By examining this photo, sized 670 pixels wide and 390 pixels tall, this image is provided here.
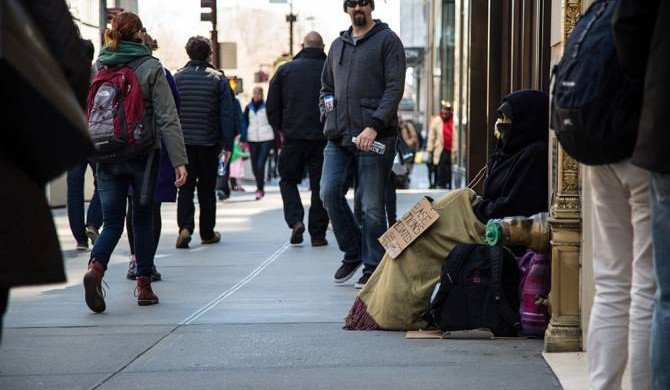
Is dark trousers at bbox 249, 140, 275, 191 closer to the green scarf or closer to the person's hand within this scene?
the person's hand

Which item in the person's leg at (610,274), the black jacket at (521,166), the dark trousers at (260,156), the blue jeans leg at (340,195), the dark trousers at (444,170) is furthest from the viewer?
the dark trousers at (444,170)

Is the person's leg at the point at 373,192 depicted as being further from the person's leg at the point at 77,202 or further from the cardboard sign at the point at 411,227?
the person's leg at the point at 77,202

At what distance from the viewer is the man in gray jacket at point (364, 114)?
8.99 m

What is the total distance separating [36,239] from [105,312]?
5321 mm

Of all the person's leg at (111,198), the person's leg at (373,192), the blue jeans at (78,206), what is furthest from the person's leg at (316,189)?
the person's leg at (111,198)

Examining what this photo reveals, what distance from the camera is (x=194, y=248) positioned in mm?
12758

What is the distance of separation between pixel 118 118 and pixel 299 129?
15.3ft

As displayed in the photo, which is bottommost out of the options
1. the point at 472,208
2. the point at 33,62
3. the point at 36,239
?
the point at 472,208

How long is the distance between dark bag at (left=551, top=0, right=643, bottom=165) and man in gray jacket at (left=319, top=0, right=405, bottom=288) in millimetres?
4677

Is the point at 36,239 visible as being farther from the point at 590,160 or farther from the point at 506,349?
the point at 506,349

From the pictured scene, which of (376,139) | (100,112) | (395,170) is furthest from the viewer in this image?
(395,170)

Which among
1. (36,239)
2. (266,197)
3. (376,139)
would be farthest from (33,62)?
(266,197)

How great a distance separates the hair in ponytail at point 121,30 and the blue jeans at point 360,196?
158 cm

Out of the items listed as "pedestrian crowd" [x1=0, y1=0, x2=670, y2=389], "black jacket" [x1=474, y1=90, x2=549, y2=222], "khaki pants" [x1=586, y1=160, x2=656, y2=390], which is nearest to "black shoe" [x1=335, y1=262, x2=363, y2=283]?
"pedestrian crowd" [x1=0, y1=0, x2=670, y2=389]
